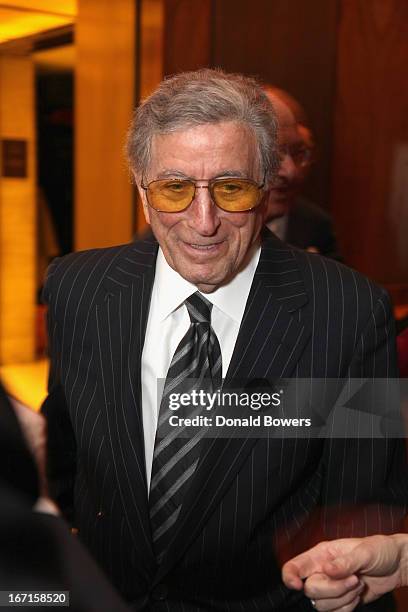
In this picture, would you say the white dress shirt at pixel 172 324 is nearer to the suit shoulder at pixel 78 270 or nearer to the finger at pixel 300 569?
the suit shoulder at pixel 78 270

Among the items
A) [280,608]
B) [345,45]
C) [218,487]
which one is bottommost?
[280,608]

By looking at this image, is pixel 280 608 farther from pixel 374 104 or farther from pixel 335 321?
pixel 374 104

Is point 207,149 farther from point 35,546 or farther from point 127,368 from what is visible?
point 35,546

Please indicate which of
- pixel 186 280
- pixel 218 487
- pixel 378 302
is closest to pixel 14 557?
pixel 218 487

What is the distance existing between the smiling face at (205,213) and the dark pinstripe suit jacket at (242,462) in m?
0.10

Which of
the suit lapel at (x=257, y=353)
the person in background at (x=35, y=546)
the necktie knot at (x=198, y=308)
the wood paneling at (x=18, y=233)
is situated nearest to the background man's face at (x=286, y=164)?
the suit lapel at (x=257, y=353)

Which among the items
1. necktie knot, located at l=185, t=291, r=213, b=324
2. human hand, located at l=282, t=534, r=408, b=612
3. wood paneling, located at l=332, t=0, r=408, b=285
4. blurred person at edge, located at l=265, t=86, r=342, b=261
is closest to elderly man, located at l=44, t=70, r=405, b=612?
necktie knot, located at l=185, t=291, r=213, b=324

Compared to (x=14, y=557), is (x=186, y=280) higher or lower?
higher

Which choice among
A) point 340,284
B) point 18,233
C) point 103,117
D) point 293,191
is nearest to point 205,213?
point 340,284

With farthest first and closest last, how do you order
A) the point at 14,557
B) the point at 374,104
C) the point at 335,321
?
the point at 374,104
the point at 335,321
the point at 14,557

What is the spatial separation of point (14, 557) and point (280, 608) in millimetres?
719

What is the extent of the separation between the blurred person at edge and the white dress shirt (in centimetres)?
45

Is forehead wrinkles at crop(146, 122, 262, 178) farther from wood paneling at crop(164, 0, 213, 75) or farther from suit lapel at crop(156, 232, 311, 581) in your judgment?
wood paneling at crop(164, 0, 213, 75)

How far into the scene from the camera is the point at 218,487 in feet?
3.83
